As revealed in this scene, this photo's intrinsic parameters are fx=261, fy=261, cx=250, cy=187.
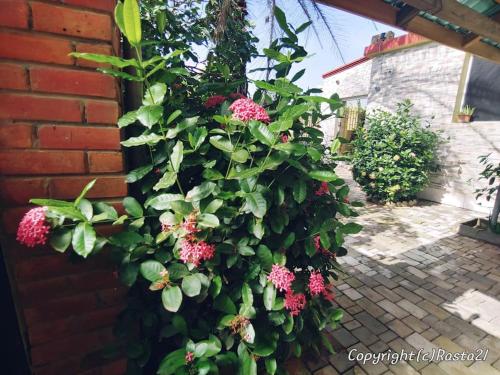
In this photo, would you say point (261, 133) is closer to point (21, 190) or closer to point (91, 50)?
point (91, 50)

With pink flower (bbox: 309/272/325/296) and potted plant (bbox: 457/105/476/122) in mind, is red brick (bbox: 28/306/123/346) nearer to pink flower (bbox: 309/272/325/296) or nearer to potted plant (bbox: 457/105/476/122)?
pink flower (bbox: 309/272/325/296)

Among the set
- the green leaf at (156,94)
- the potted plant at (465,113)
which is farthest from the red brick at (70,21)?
the potted plant at (465,113)

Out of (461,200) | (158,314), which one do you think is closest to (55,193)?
(158,314)

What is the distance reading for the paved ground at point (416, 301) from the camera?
1.79 m

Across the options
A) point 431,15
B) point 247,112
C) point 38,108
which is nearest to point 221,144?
point 247,112

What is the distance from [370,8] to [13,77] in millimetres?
2692

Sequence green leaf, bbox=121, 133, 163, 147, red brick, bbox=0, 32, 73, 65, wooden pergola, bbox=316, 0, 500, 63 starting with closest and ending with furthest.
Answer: red brick, bbox=0, 32, 73, 65, green leaf, bbox=121, 133, 163, 147, wooden pergola, bbox=316, 0, 500, 63

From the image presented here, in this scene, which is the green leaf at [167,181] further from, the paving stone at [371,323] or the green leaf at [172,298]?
the paving stone at [371,323]

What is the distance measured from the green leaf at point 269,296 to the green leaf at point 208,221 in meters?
0.41

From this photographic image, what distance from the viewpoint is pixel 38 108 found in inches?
35.8

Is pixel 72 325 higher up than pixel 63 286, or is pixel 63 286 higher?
pixel 63 286

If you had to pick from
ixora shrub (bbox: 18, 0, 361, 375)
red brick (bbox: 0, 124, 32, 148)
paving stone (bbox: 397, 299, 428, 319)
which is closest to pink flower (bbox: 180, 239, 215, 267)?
ixora shrub (bbox: 18, 0, 361, 375)

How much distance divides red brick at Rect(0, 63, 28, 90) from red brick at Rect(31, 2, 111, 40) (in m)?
0.15

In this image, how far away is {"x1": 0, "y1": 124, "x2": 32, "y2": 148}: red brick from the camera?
0.89m
